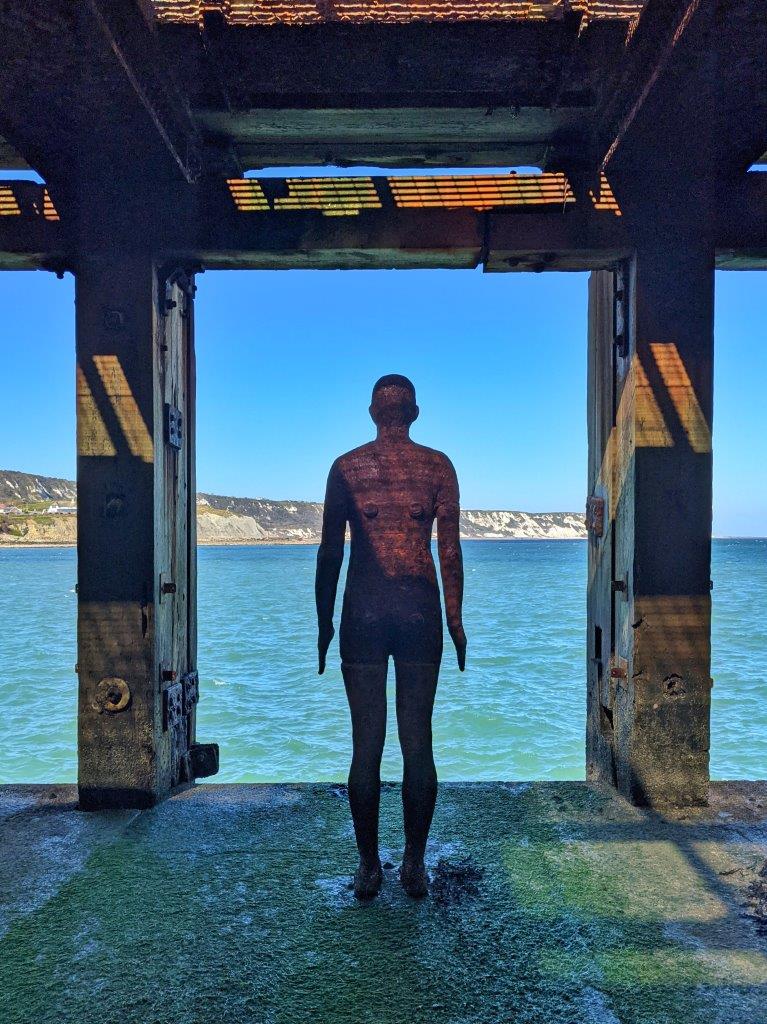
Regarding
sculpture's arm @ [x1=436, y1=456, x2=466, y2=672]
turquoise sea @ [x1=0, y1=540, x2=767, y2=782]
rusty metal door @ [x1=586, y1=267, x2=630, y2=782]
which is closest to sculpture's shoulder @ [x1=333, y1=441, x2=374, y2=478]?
sculpture's arm @ [x1=436, y1=456, x2=466, y2=672]

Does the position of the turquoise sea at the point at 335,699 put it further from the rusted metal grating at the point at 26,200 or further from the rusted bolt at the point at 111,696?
the rusted metal grating at the point at 26,200

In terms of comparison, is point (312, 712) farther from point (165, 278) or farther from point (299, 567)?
point (299, 567)

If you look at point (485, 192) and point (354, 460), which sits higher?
point (485, 192)

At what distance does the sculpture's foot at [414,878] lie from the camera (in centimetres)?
298

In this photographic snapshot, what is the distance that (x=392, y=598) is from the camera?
305 centimetres

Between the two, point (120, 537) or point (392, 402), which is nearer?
point (392, 402)

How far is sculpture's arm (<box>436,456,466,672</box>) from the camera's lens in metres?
3.06

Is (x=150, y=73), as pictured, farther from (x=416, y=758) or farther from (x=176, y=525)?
(x=416, y=758)

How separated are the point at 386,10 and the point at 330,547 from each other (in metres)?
2.60

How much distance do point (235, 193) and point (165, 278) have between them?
0.71 meters

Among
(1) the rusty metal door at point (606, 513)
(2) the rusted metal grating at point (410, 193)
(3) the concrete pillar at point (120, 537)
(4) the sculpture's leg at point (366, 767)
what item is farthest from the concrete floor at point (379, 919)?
(2) the rusted metal grating at point (410, 193)

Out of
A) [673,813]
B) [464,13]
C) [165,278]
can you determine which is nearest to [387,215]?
[464,13]

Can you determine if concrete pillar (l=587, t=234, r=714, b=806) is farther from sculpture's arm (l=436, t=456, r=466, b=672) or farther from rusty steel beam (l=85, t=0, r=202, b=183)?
rusty steel beam (l=85, t=0, r=202, b=183)

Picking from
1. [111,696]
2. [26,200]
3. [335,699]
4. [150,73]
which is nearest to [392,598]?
[111,696]
